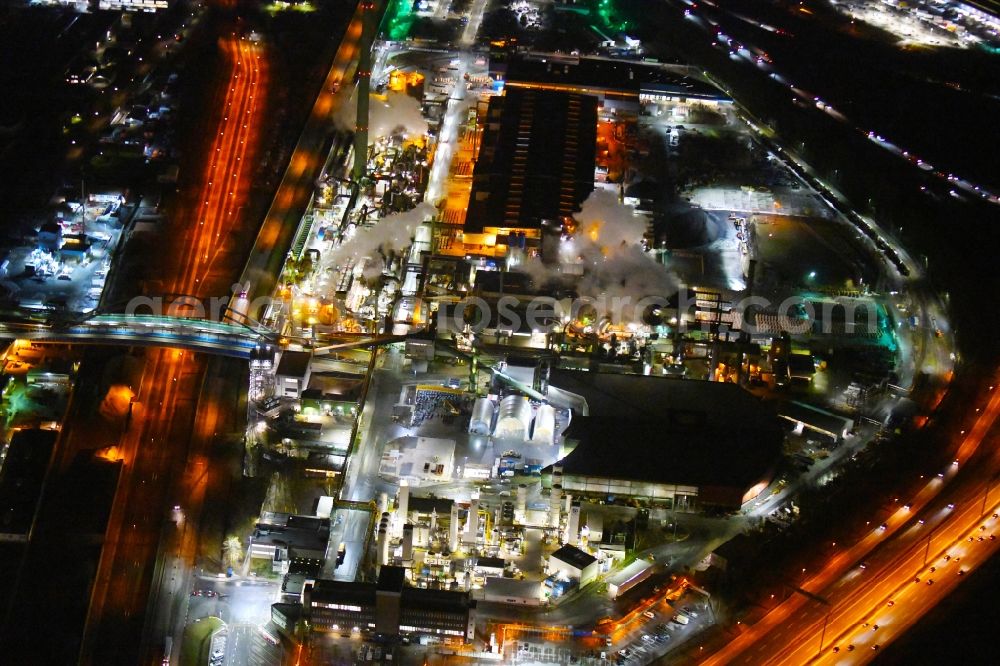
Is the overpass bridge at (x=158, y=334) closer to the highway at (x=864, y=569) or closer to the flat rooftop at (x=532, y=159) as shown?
the flat rooftop at (x=532, y=159)

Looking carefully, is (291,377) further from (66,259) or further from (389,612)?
(66,259)

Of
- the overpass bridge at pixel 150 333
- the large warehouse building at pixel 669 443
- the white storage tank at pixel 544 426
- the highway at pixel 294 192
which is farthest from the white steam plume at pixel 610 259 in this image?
the overpass bridge at pixel 150 333

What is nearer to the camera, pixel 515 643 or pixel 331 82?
pixel 515 643

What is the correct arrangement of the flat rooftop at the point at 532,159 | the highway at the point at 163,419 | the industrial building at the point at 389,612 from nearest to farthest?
the industrial building at the point at 389,612 → the highway at the point at 163,419 → the flat rooftop at the point at 532,159

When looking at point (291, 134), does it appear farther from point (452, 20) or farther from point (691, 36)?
→ point (691, 36)

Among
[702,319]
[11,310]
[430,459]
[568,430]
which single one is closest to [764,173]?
[702,319]

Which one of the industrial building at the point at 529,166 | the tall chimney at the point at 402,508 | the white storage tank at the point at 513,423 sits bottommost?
the tall chimney at the point at 402,508

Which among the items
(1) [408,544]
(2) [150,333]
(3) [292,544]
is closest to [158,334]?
(2) [150,333]
